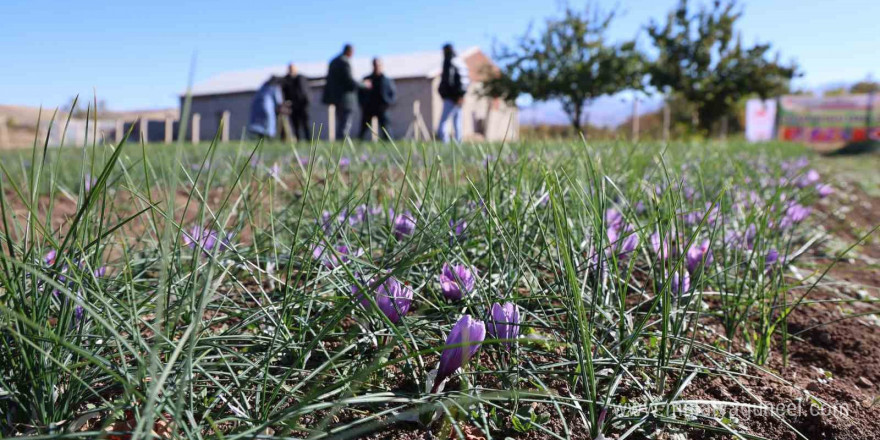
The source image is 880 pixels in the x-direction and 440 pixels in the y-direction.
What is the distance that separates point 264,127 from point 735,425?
8361 mm

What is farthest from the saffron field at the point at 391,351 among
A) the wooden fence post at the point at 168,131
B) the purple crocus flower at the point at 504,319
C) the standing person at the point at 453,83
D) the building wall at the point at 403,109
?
the building wall at the point at 403,109

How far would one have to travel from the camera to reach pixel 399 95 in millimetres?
26344

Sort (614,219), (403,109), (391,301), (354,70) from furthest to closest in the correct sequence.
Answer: (354,70)
(403,109)
(614,219)
(391,301)

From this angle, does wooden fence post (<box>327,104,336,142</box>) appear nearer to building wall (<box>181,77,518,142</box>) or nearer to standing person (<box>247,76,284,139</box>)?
standing person (<box>247,76,284,139</box>)

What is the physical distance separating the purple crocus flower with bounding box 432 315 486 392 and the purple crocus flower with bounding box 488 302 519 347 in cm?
5

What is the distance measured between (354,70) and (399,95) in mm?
5505

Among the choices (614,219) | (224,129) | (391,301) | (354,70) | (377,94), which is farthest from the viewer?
(354,70)

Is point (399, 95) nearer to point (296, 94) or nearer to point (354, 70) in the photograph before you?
point (354, 70)

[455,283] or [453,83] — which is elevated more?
[453,83]

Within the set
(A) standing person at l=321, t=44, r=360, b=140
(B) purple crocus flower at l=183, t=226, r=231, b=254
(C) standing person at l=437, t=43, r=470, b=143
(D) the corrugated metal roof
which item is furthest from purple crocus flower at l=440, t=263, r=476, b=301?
(D) the corrugated metal roof

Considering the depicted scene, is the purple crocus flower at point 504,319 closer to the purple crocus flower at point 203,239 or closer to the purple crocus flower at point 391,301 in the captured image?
the purple crocus flower at point 391,301

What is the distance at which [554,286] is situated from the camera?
93 centimetres

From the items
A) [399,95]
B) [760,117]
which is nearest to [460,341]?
[399,95]

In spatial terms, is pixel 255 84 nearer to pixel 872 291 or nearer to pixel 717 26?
pixel 717 26
